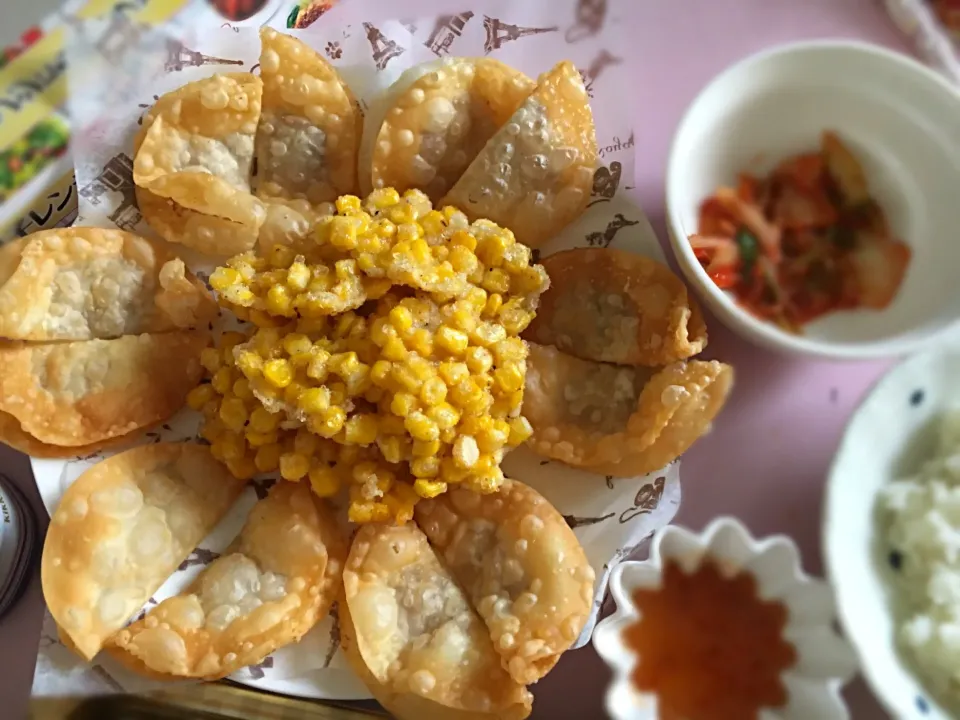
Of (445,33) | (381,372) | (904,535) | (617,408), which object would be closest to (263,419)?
(381,372)

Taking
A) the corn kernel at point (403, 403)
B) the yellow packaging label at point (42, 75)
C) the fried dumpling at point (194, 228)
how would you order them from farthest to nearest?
1. the yellow packaging label at point (42, 75)
2. the fried dumpling at point (194, 228)
3. the corn kernel at point (403, 403)

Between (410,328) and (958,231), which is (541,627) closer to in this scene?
(410,328)

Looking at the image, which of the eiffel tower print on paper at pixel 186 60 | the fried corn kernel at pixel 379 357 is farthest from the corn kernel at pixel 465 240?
the eiffel tower print on paper at pixel 186 60

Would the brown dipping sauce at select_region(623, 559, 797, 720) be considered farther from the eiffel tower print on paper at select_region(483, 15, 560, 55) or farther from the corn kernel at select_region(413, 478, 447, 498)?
the eiffel tower print on paper at select_region(483, 15, 560, 55)

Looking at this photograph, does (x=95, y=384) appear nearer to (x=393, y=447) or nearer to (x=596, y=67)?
(x=393, y=447)

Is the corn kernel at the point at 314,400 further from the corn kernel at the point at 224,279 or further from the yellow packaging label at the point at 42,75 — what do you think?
the yellow packaging label at the point at 42,75

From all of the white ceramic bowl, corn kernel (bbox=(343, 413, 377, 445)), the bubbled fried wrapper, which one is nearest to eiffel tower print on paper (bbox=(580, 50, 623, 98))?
the bubbled fried wrapper
